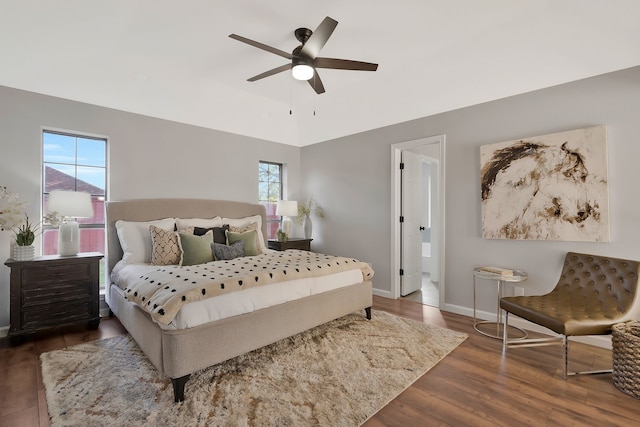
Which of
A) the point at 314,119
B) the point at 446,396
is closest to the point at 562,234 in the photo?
the point at 446,396

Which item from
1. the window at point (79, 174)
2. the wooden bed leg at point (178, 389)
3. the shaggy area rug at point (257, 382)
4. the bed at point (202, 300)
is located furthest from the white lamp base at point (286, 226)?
the wooden bed leg at point (178, 389)

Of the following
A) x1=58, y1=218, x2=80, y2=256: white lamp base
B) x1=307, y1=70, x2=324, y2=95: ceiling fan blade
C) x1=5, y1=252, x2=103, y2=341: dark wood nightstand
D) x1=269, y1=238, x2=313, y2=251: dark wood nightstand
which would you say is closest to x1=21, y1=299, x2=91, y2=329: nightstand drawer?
x1=5, y1=252, x2=103, y2=341: dark wood nightstand

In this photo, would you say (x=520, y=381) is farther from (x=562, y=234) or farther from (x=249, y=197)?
(x=249, y=197)

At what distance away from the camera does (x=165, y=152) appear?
4172mm

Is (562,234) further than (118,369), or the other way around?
(562,234)

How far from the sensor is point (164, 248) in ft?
11.1

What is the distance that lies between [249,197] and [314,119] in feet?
5.50

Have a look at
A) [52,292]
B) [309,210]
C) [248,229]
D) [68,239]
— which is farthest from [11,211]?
[309,210]

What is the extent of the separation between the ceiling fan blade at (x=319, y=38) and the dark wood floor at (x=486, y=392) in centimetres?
261

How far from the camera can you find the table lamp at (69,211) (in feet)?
10.2

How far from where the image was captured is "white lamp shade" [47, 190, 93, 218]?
3.09 m

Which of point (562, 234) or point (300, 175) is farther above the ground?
point (300, 175)

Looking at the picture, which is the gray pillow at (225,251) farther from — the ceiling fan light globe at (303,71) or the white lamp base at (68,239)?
the ceiling fan light globe at (303,71)

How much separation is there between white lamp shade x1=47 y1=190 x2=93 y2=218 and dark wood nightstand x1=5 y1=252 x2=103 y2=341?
443 millimetres
